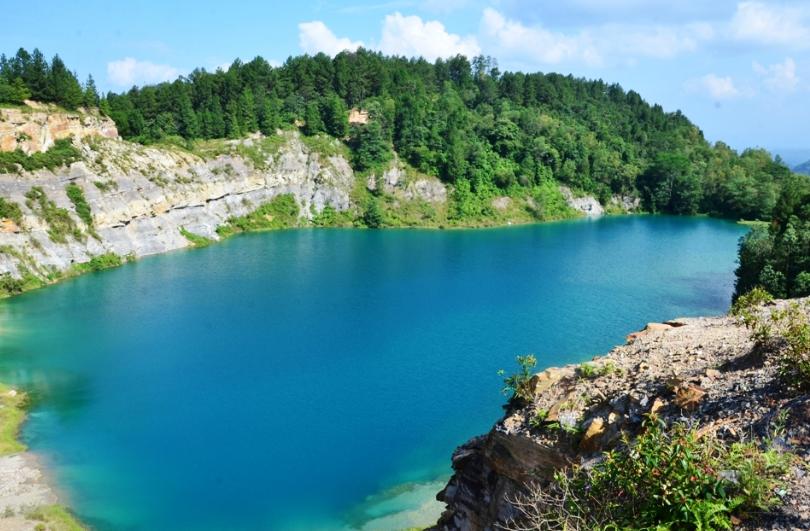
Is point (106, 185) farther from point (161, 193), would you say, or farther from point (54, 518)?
point (54, 518)

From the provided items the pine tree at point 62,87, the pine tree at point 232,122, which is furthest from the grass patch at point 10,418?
→ the pine tree at point 232,122

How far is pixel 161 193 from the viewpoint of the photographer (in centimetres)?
7500

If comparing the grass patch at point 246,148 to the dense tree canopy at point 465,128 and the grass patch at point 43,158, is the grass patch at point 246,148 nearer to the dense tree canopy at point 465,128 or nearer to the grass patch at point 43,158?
the dense tree canopy at point 465,128

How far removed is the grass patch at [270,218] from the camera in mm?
86188

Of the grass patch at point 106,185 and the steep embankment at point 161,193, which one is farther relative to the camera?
the grass patch at point 106,185

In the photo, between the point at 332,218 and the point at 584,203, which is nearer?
the point at 332,218

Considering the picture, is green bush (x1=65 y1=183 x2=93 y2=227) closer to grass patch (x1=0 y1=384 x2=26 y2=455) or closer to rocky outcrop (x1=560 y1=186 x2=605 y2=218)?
grass patch (x1=0 y1=384 x2=26 y2=455)

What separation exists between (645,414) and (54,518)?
2350 cm

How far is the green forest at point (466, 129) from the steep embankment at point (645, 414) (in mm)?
75233

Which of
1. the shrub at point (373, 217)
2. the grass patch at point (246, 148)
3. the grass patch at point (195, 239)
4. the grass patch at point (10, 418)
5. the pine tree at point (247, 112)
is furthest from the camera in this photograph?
the pine tree at point (247, 112)

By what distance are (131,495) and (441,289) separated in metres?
34.9

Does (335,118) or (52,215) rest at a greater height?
(335,118)

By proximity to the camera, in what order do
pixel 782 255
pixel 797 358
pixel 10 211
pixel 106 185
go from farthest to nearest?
1. pixel 106 185
2. pixel 10 211
3. pixel 782 255
4. pixel 797 358

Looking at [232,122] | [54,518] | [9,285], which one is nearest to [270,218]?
[232,122]
